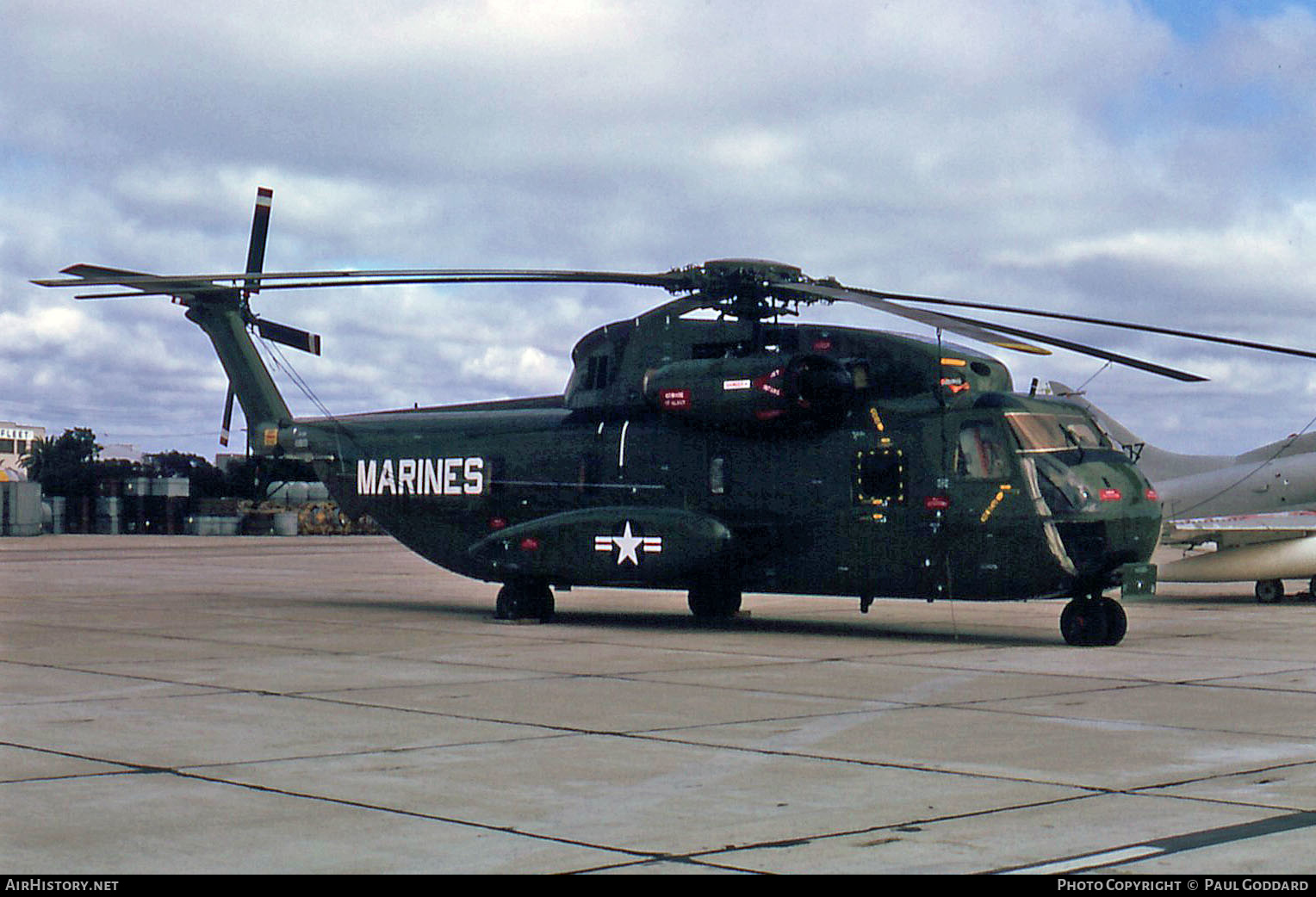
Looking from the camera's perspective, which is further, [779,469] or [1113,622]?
[779,469]

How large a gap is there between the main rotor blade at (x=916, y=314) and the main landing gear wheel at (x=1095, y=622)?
3688mm

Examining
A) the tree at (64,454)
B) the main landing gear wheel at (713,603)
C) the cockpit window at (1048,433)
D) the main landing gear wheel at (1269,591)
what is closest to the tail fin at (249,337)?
the main landing gear wheel at (713,603)

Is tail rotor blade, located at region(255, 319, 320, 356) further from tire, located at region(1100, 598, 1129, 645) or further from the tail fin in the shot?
tire, located at region(1100, 598, 1129, 645)

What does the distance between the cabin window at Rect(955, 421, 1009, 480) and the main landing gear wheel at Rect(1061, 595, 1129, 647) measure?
5.76 feet

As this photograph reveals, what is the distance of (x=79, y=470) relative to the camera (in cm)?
8656

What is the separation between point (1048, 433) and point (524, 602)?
7.19m

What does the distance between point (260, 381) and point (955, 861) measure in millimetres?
18607

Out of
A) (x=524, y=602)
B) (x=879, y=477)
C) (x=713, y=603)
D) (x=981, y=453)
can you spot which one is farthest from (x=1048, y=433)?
(x=524, y=602)

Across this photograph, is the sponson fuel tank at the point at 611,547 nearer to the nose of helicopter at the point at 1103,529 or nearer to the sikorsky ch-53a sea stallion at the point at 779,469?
the sikorsky ch-53a sea stallion at the point at 779,469

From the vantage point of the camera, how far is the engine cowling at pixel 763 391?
1800cm

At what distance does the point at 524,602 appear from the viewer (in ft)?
66.9

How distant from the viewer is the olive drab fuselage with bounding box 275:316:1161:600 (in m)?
17.2

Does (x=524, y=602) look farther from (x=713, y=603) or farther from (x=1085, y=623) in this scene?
(x=1085, y=623)

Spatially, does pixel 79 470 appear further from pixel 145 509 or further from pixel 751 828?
pixel 751 828
